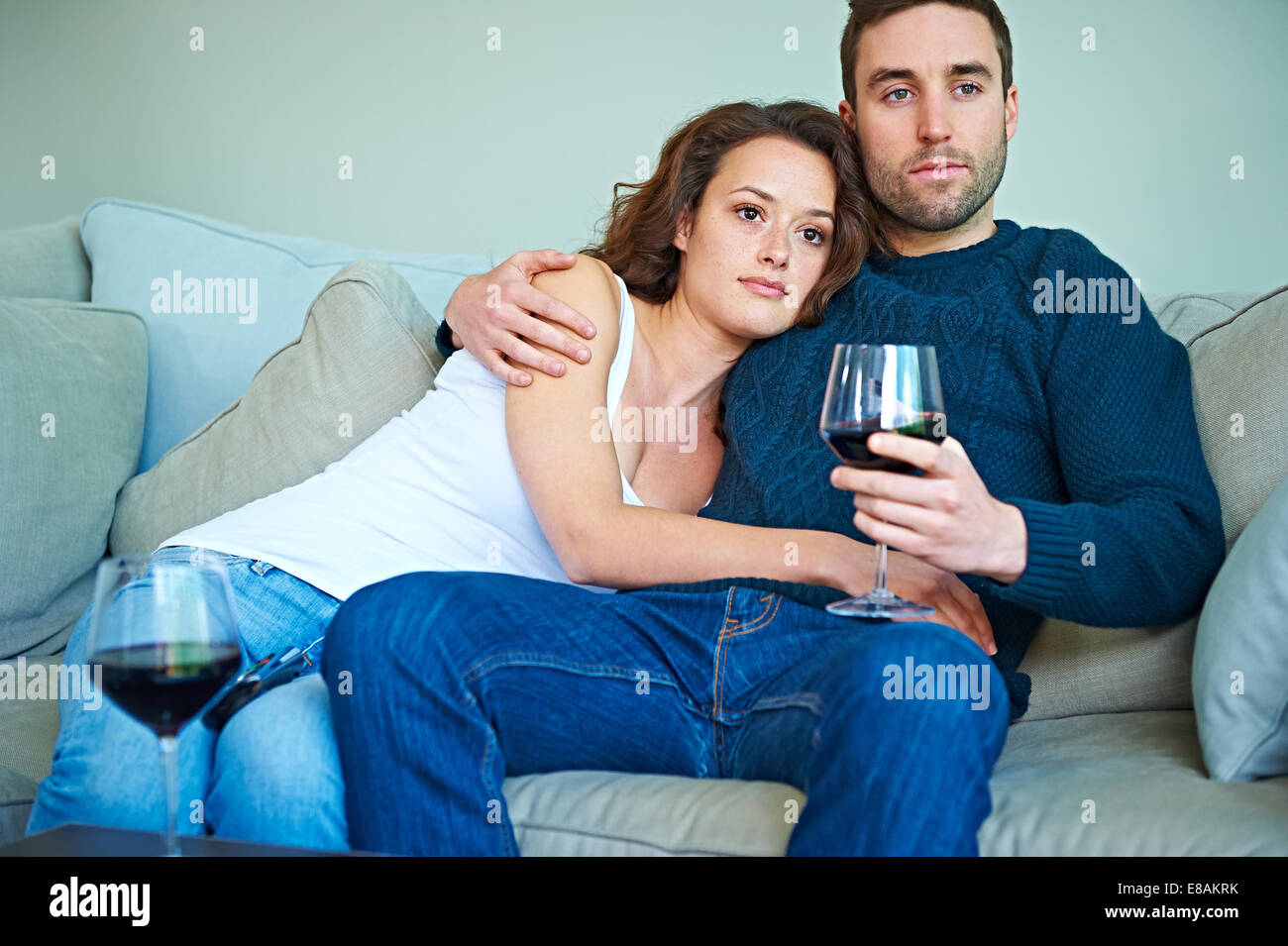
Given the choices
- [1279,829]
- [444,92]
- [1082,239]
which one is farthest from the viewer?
[444,92]

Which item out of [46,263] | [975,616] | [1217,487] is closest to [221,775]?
[975,616]

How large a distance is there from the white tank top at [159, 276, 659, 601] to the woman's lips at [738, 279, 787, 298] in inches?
8.5

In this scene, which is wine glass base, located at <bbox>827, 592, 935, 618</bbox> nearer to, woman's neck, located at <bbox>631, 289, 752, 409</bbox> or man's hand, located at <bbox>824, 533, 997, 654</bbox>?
man's hand, located at <bbox>824, 533, 997, 654</bbox>

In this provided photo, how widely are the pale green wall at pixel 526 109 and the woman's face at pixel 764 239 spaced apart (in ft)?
2.86

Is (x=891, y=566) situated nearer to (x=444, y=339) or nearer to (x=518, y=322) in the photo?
(x=518, y=322)

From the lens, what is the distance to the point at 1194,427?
132cm

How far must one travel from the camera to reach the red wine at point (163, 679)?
2.31ft

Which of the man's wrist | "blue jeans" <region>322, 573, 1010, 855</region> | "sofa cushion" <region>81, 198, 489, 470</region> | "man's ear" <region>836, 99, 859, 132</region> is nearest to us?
"blue jeans" <region>322, 573, 1010, 855</region>

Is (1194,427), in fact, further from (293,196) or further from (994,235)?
(293,196)

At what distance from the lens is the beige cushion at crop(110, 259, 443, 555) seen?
5.64ft

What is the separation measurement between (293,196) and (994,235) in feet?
5.69

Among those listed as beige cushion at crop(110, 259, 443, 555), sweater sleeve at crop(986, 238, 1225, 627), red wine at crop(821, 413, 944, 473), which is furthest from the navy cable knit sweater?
beige cushion at crop(110, 259, 443, 555)

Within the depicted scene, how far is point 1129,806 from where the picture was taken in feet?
3.24
